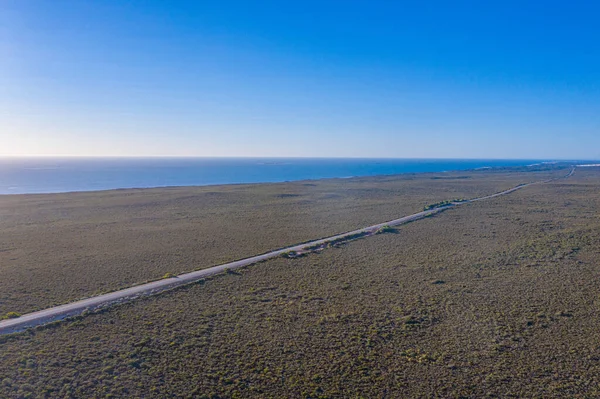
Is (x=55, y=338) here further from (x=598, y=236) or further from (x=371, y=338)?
(x=598, y=236)


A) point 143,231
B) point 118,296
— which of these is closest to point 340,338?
point 118,296

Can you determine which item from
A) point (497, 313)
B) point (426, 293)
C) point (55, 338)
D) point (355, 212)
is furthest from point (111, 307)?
point (355, 212)

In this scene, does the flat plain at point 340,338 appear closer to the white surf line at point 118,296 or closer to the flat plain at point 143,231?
the white surf line at point 118,296

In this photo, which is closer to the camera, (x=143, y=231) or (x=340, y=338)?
(x=340, y=338)

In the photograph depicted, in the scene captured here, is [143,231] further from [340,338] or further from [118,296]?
[340,338]

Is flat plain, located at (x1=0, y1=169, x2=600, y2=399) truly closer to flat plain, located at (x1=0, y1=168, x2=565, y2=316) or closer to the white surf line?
the white surf line

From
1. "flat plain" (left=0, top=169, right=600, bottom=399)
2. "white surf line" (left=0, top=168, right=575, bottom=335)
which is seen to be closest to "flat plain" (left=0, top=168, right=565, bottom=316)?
"white surf line" (left=0, top=168, right=575, bottom=335)
